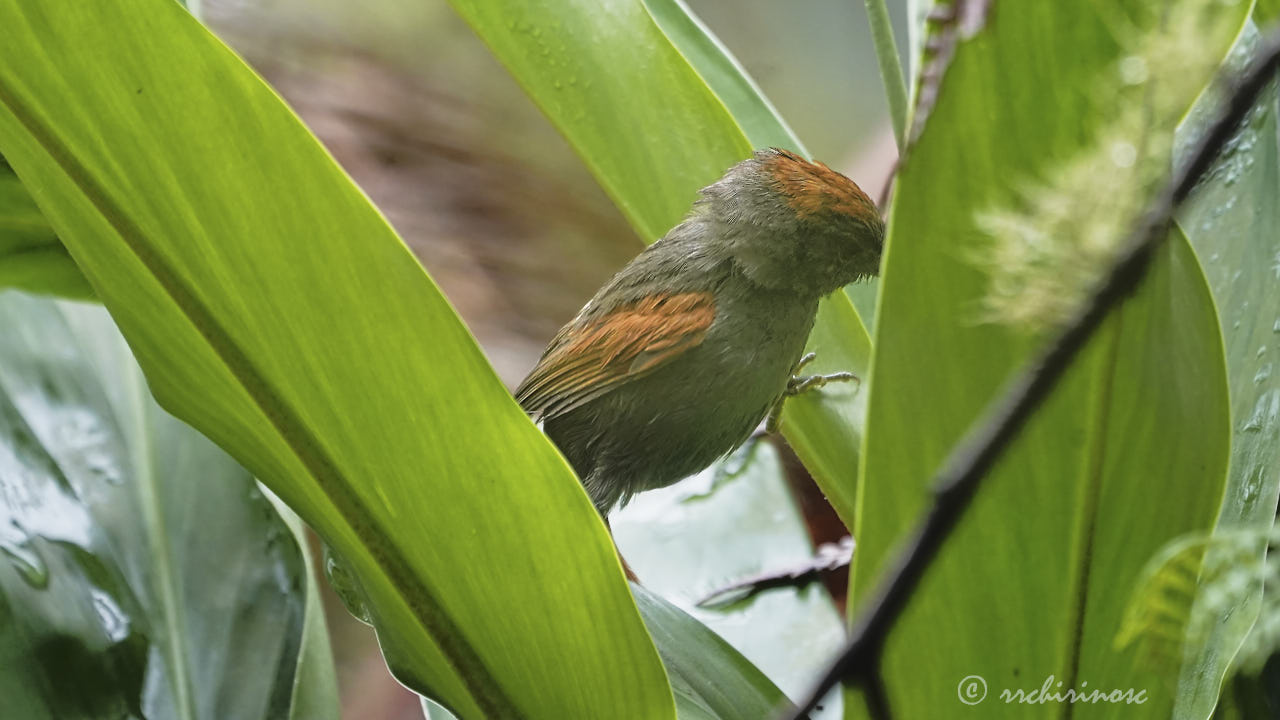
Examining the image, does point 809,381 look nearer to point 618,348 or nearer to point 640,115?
point 618,348

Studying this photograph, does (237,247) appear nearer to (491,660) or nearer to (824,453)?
(491,660)

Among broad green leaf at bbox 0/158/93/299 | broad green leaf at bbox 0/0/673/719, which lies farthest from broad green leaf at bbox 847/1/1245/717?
broad green leaf at bbox 0/158/93/299

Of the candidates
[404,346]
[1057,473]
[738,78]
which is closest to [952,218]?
[1057,473]

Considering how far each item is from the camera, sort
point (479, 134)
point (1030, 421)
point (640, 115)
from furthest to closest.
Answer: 1. point (479, 134)
2. point (640, 115)
3. point (1030, 421)

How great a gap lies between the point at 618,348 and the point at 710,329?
84 mm

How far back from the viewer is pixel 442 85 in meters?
A: 1.80

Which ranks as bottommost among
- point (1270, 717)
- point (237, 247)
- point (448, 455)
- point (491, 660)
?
point (1270, 717)

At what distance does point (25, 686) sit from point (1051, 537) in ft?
2.72

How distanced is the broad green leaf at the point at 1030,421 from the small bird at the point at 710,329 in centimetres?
35

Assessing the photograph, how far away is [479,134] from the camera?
1.77 m

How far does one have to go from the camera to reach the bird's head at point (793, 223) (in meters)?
0.85

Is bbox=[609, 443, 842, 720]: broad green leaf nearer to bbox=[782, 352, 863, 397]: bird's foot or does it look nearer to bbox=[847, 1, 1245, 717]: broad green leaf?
bbox=[782, 352, 863, 397]: bird's foot

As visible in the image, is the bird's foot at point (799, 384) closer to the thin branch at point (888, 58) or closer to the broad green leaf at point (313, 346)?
the thin branch at point (888, 58)

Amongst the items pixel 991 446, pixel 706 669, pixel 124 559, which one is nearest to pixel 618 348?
pixel 706 669
